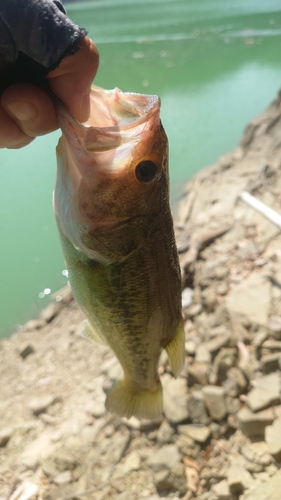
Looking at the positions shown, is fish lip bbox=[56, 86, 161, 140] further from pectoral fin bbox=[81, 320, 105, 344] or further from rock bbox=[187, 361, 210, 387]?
rock bbox=[187, 361, 210, 387]

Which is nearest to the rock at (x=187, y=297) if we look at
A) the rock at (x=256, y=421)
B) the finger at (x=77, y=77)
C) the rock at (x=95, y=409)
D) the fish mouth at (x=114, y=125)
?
the rock at (x=95, y=409)

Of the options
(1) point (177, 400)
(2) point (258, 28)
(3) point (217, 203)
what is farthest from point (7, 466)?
(2) point (258, 28)

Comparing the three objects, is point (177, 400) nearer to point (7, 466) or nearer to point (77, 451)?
point (77, 451)

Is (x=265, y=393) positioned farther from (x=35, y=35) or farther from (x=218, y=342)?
(x=35, y=35)

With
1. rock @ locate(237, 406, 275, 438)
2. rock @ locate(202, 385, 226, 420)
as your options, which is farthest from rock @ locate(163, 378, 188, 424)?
rock @ locate(237, 406, 275, 438)

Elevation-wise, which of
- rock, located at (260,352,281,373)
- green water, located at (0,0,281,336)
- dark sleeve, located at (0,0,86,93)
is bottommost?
green water, located at (0,0,281,336)
